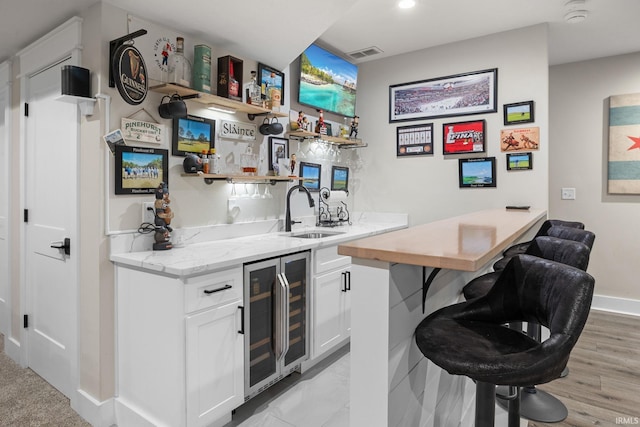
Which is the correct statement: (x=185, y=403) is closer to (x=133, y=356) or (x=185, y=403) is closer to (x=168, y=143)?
(x=133, y=356)

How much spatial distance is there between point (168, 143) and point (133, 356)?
1278 millimetres

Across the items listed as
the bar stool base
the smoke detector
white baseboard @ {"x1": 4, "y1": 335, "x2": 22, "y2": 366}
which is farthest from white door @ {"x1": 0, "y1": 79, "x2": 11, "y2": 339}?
the smoke detector

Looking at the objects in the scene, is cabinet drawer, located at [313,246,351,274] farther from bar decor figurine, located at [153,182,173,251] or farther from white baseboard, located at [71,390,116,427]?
white baseboard, located at [71,390,116,427]

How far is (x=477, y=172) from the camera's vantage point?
3787mm

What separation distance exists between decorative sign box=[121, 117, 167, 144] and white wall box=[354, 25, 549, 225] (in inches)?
104

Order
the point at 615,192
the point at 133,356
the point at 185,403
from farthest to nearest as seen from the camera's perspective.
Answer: the point at 615,192 < the point at 133,356 < the point at 185,403

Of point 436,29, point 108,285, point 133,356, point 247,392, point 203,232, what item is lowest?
point 247,392

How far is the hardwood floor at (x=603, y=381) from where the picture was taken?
2.22 m

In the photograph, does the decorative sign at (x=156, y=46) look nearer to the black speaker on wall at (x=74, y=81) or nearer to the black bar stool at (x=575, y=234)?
the black speaker on wall at (x=74, y=81)

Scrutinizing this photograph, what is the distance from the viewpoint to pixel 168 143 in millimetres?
2438

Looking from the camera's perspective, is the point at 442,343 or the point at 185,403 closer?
the point at 442,343

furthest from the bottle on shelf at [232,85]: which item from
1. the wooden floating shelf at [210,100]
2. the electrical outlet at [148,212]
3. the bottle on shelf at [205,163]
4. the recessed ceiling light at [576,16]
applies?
the recessed ceiling light at [576,16]

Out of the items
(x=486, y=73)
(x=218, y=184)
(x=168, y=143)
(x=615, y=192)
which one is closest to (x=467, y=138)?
(x=486, y=73)

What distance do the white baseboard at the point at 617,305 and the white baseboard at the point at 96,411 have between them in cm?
483
